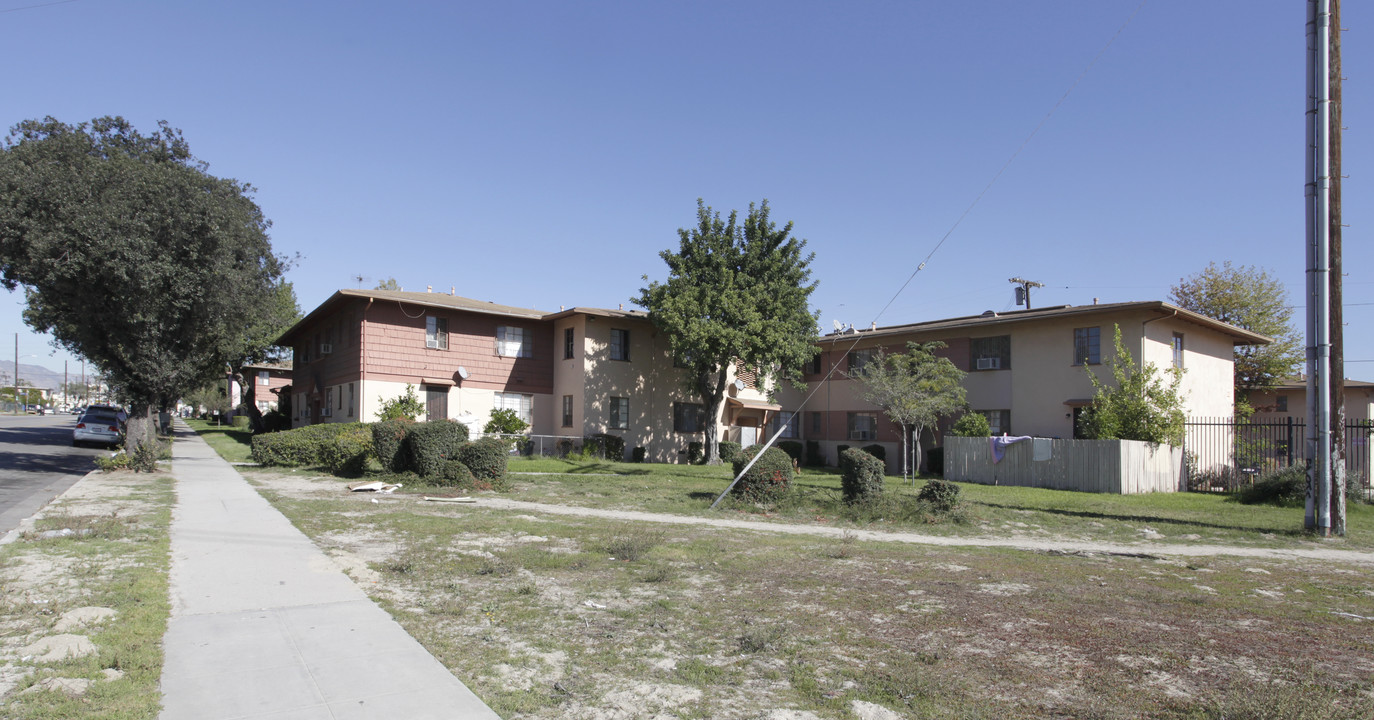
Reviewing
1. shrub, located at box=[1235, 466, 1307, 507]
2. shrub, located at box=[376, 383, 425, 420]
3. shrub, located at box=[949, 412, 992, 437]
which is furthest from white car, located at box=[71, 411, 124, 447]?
shrub, located at box=[1235, 466, 1307, 507]

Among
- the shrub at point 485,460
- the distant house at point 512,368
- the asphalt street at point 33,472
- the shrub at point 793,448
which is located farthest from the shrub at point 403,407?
the shrub at point 793,448

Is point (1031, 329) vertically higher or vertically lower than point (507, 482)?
higher

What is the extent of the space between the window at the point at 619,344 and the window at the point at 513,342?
11.0ft

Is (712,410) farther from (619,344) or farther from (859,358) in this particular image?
(859,358)

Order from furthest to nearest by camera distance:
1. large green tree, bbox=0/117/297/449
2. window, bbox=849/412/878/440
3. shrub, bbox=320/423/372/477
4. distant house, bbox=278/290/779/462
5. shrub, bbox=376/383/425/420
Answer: window, bbox=849/412/878/440 < distant house, bbox=278/290/779/462 < shrub, bbox=376/383/425/420 < shrub, bbox=320/423/372/477 < large green tree, bbox=0/117/297/449

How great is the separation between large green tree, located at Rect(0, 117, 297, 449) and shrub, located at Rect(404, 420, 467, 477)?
5.88m

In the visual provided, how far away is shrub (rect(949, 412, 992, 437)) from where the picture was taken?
2634 centimetres

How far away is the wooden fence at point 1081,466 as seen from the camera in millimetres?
21688

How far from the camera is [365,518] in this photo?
489 inches

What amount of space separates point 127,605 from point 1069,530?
1375 cm

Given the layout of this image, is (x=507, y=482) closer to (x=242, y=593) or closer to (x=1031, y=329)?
(x=242, y=593)

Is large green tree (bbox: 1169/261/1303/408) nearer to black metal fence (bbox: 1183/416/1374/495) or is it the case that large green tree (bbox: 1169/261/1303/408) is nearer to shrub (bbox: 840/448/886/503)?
black metal fence (bbox: 1183/416/1374/495)

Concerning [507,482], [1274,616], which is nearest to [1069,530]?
[1274,616]

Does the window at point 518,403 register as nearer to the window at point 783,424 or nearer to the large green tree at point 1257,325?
the window at point 783,424
